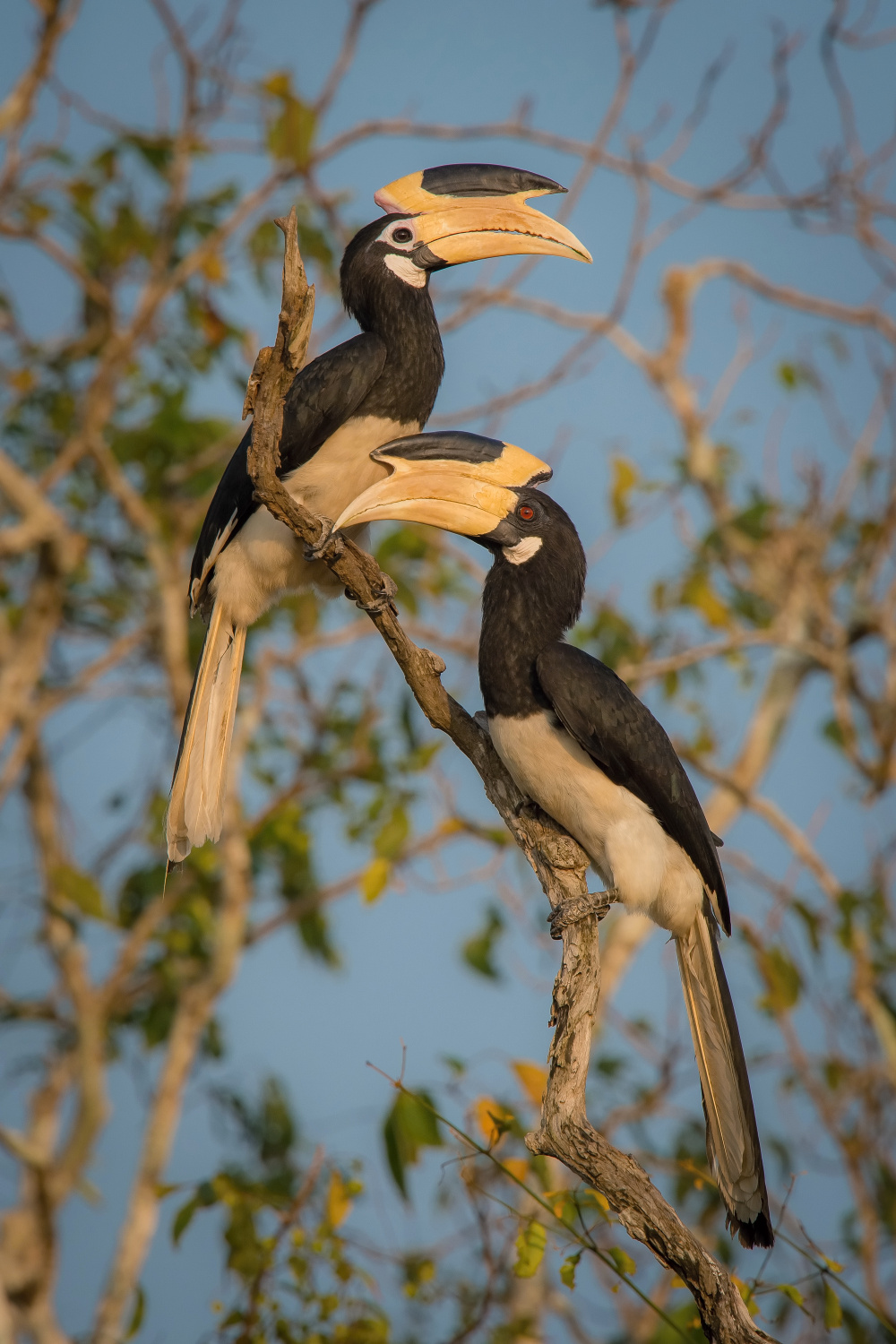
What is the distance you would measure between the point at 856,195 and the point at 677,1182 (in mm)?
5040

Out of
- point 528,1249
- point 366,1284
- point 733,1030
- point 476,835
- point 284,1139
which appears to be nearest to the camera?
point 528,1249

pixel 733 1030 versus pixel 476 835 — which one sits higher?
pixel 476 835

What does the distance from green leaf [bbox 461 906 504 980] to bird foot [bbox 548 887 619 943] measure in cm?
284

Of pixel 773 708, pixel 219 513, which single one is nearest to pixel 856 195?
pixel 773 708

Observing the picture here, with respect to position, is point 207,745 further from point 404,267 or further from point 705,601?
point 705,601

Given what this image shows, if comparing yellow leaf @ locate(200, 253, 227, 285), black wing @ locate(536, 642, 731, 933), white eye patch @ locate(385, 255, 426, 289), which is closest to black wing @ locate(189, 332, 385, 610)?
white eye patch @ locate(385, 255, 426, 289)

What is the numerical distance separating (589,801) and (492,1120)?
29.1 inches

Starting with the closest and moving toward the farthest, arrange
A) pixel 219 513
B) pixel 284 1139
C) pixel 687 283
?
pixel 219 513
pixel 284 1139
pixel 687 283

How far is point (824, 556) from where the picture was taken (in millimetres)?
6195

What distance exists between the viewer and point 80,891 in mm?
4953

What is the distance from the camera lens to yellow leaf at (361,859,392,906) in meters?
3.82

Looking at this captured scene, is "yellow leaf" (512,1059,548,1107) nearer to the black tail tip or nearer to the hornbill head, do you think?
the black tail tip

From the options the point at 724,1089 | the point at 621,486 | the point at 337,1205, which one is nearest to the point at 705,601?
the point at 621,486

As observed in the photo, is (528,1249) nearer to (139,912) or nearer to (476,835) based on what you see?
(476,835)
